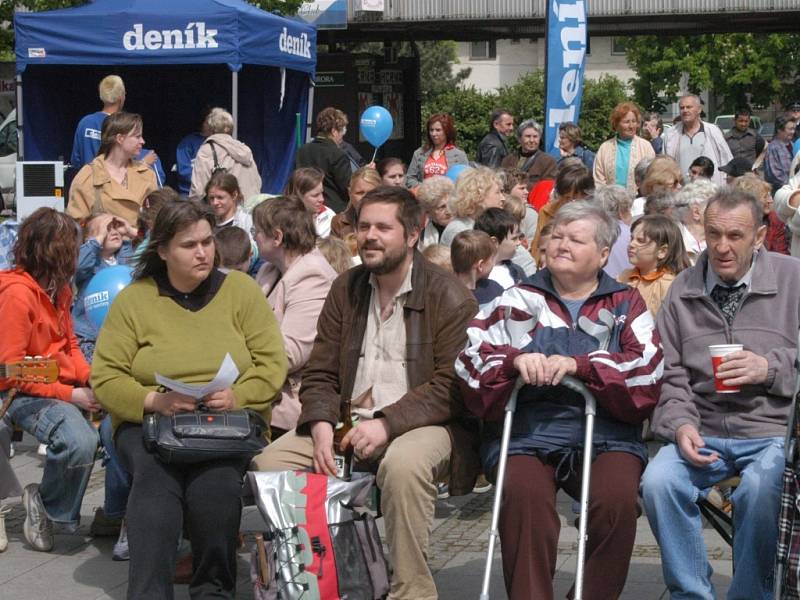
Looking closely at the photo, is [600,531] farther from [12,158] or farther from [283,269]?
[12,158]

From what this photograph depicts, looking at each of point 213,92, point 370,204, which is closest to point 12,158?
point 213,92

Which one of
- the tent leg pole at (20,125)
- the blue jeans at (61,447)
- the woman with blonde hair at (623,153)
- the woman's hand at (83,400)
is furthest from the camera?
the tent leg pole at (20,125)

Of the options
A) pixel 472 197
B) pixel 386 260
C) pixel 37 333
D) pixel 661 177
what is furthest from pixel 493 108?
pixel 386 260

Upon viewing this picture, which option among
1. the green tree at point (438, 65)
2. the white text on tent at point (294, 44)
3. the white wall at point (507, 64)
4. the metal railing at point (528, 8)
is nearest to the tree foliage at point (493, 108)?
the metal railing at point (528, 8)

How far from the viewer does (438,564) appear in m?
5.79

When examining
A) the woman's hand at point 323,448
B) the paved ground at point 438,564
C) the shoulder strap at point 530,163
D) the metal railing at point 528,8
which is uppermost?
the metal railing at point 528,8

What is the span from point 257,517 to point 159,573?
1.66 m

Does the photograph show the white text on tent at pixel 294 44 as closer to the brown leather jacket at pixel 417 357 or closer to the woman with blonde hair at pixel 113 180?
the woman with blonde hair at pixel 113 180

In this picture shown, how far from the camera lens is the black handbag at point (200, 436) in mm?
4949

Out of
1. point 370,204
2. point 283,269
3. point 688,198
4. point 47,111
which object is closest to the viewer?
point 370,204

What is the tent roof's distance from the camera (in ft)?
46.2

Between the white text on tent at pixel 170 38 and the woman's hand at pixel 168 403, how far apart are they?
9567 mm

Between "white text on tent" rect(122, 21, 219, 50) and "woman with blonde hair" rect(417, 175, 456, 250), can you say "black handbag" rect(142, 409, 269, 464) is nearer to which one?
"woman with blonde hair" rect(417, 175, 456, 250)

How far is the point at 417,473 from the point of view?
4.77m
